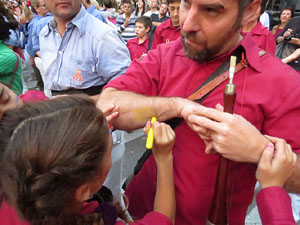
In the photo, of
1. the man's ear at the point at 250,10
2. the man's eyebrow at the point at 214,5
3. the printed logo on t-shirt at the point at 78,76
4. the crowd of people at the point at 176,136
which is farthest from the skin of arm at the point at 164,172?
the printed logo on t-shirt at the point at 78,76

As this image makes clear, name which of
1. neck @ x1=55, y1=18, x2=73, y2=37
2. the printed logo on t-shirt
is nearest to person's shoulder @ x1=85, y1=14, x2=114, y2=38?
neck @ x1=55, y1=18, x2=73, y2=37

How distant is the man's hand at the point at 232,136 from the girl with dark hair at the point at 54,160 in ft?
1.42

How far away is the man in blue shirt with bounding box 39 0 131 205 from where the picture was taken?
227 centimetres

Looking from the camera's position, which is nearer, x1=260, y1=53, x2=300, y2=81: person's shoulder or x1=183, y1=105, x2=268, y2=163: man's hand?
x1=183, y1=105, x2=268, y2=163: man's hand

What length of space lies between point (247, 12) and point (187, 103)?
0.62 meters

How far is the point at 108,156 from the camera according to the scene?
1095mm

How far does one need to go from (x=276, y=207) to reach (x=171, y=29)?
3.91 meters

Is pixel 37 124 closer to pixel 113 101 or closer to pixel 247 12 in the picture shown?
pixel 113 101

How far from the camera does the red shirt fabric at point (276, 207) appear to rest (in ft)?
3.05

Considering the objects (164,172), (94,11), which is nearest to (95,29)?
(164,172)

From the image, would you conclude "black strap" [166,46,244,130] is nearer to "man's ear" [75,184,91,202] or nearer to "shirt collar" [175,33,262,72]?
"shirt collar" [175,33,262,72]

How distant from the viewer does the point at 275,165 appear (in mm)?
946

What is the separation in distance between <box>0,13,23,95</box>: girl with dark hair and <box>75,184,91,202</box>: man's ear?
1778mm

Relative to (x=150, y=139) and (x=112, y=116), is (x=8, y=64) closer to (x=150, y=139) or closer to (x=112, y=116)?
(x=112, y=116)
